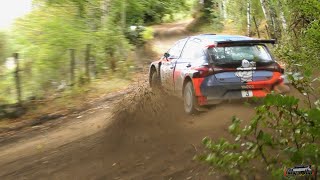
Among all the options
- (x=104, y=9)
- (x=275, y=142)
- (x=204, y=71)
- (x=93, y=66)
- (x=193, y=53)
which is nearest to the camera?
(x=275, y=142)

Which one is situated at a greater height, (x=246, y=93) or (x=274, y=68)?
(x=274, y=68)

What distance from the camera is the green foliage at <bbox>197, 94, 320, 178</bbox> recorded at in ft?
8.95

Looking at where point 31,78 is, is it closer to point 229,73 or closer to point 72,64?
point 72,64

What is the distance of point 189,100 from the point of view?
7.47 meters

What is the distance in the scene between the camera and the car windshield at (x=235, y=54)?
7.15 m

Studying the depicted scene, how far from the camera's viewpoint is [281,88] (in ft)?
24.1

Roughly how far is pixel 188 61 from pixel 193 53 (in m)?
0.18

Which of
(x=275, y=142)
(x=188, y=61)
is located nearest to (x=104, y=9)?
(x=188, y=61)

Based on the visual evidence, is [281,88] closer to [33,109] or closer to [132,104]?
[132,104]

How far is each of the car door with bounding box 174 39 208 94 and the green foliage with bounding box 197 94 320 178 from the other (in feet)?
12.9

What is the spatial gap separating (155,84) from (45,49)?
402 centimetres

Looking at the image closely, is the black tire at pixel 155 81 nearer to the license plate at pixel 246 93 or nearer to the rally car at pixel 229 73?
the rally car at pixel 229 73

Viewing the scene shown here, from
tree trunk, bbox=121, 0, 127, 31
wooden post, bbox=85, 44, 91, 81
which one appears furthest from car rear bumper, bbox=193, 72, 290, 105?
tree trunk, bbox=121, 0, 127, 31

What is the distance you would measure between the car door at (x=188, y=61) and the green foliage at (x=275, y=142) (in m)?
3.93
